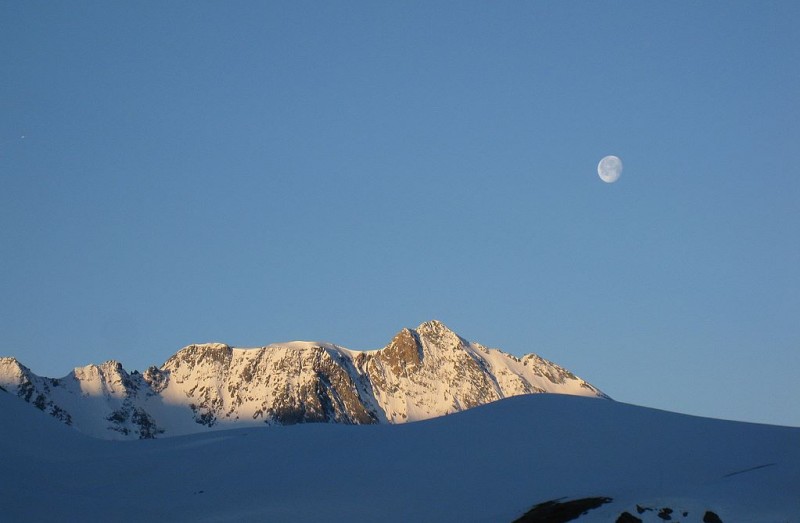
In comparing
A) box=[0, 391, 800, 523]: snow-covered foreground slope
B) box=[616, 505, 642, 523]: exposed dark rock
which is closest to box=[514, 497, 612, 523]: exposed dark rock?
box=[0, 391, 800, 523]: snow-covered foreground slope

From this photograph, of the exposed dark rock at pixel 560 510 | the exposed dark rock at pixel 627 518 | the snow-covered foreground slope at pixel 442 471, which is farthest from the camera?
the snow-covered foreground slope at pixel 442 471

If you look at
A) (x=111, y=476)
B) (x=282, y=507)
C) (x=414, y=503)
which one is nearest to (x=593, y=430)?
(x=414, y=503)

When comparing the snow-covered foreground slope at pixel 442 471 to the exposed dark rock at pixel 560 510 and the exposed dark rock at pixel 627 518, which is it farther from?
the exposed dark rock at pixel 560 510

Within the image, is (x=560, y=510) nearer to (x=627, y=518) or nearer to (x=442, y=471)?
(x=627, y=518)

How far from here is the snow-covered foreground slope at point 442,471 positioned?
36000 mm

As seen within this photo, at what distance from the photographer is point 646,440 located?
4447 centimetres

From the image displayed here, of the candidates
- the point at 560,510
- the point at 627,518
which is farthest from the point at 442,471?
the point at 627,518

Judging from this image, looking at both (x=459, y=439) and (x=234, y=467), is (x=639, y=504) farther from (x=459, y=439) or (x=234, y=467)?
(x=234, y=467)

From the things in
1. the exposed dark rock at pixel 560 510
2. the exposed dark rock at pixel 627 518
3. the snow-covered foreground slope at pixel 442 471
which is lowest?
the exposed dark rock at pixel 627 518

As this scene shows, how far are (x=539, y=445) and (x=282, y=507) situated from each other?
14.5 m

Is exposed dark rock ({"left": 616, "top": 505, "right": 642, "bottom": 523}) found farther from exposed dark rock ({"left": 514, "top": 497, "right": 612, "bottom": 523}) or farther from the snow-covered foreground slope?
exposed dark rock ({"left": 514, "top": 497, "right": 612, "bottom": 523})

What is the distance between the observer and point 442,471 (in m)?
42.7

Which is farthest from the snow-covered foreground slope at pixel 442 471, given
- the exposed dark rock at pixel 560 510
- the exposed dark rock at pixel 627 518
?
the exposed dark rock at pixel 560 510

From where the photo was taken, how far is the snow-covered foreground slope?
3600 cm
